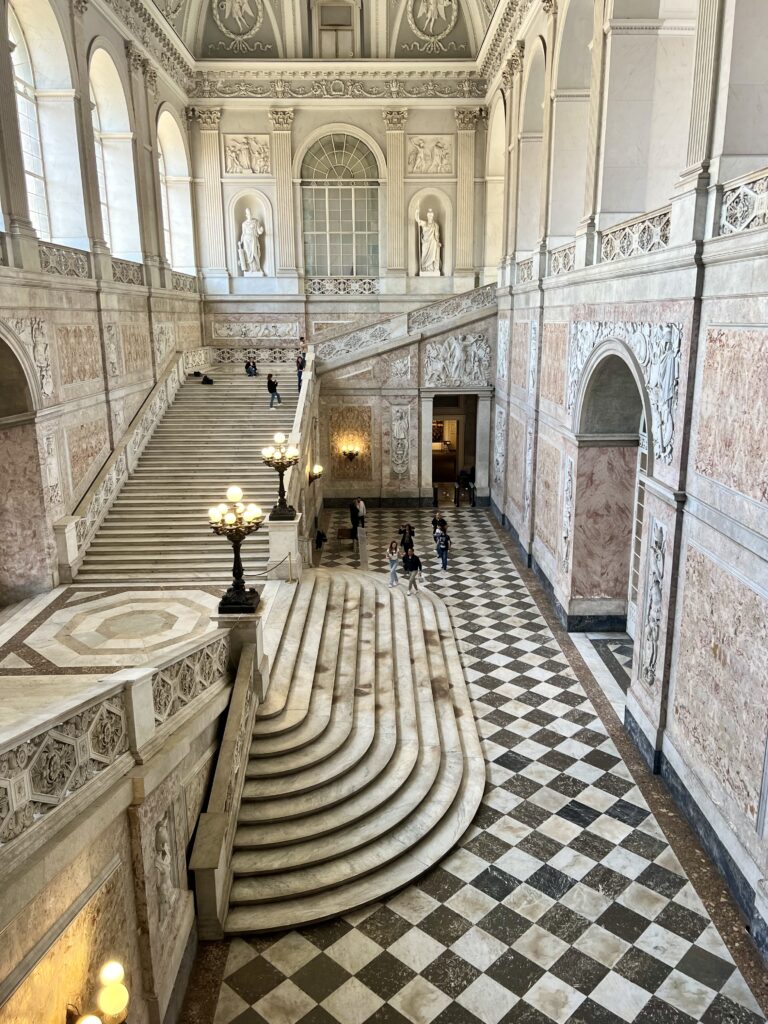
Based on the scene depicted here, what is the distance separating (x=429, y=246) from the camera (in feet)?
74.2

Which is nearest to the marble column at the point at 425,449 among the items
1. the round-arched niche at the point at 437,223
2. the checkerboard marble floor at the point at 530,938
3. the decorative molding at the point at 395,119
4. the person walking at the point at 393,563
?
the round-arched niche at the point at 437,223

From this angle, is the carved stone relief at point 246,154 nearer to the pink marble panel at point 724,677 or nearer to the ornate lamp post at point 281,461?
the ornate lamp post at point 281,461

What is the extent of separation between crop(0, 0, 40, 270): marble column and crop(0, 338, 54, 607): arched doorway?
5.45 ft

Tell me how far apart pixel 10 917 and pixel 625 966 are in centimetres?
487

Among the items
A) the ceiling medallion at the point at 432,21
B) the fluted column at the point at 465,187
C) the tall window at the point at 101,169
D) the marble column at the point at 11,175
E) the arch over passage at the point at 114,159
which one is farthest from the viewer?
the fluted column at the point at 465,187

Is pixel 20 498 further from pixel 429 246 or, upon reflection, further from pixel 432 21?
pixel 432 21

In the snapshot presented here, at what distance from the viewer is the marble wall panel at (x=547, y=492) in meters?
13.4

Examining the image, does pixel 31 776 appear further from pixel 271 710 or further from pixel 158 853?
pixel 271 710

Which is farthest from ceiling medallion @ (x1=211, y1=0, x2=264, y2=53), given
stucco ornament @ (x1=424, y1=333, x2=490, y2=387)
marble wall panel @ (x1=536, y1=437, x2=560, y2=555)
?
marble wall panel @ (x1=536, y1=437, x2=560, y2=555)

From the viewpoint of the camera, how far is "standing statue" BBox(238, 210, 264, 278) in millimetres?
22203

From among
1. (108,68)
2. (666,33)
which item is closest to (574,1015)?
(666,33)

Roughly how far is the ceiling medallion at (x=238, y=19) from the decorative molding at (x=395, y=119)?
4.46 metres

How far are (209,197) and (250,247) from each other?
1.86 meters

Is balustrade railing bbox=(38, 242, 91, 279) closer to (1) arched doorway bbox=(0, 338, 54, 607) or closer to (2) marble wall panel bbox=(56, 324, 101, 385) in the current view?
(2) marble wall panel bbox=(56, 324, 101, 385)
